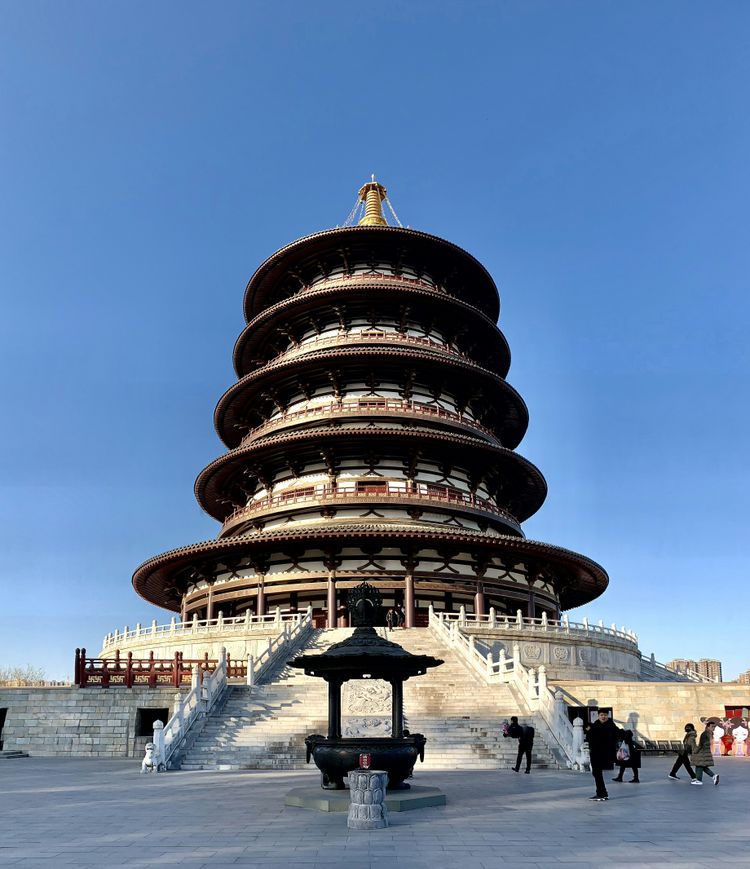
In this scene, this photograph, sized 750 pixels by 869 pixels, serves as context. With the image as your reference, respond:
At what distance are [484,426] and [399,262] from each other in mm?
11614

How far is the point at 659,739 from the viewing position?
24.8 m

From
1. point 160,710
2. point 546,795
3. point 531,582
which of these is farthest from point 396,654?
point 531,582

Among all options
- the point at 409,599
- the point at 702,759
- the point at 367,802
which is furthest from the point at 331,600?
the point at 367,802

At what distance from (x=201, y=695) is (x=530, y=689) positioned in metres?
9.01

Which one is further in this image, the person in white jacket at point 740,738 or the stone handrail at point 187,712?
the person in white jacket at point 740,738

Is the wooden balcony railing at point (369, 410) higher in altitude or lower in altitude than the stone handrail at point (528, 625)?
higher

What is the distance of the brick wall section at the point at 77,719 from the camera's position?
24297 mm

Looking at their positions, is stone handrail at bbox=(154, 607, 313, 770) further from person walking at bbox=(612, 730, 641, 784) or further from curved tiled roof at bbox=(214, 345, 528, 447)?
curved tiled roof at bbox=(214, 345, 528, 447)

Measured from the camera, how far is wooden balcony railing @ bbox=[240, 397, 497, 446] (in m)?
41.2

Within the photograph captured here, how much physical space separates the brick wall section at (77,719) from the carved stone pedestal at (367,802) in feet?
48.2

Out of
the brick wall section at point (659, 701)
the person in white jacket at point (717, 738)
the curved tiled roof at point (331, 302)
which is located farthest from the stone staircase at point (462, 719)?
the curved tiled roof at point (331, 302)

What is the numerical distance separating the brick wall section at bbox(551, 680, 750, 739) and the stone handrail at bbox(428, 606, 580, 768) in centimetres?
251

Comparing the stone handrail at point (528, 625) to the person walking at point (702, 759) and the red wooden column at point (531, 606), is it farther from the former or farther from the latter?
the person walking at point (702, 759)

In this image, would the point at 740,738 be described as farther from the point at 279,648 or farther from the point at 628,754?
Answer: the point at 279,648
